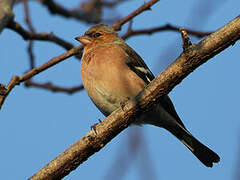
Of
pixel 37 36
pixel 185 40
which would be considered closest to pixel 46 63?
pixel 37 36

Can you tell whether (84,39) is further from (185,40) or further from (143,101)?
(185,40)

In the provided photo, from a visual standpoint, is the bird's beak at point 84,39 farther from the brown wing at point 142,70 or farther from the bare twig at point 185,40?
the bare twig at point 185,40

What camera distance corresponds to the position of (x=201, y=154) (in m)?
7.03

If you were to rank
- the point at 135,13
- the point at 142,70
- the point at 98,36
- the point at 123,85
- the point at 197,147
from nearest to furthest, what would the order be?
the point at 123,85 → the point at 135,13 → the point at 142,70 → the point at 197,147 → the point at 98,36

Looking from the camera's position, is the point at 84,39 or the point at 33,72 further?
the point at 84,39

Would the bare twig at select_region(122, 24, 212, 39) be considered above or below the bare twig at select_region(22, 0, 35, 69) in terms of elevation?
below

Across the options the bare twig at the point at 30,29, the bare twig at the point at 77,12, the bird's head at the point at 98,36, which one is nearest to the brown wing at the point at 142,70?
the bird's head at the point at 98,36

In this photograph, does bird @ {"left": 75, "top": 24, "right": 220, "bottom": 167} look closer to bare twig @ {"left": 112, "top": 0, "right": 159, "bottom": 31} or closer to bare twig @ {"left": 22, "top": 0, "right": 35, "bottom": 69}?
bare twig @ {"left": 112, "top": 0, "right": 159, "bottom": 31}

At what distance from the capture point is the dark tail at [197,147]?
22.8 feet

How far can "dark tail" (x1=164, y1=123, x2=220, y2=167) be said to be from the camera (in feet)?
22.8

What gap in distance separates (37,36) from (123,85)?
1763 millimetres

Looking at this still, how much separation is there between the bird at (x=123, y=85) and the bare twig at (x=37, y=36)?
19.0 inches

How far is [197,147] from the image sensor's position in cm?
705

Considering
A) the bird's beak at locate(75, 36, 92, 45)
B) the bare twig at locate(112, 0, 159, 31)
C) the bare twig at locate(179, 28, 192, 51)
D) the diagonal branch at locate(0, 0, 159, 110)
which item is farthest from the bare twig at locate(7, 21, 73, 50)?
the bare twig at locate(179, 28, 192, 51)
